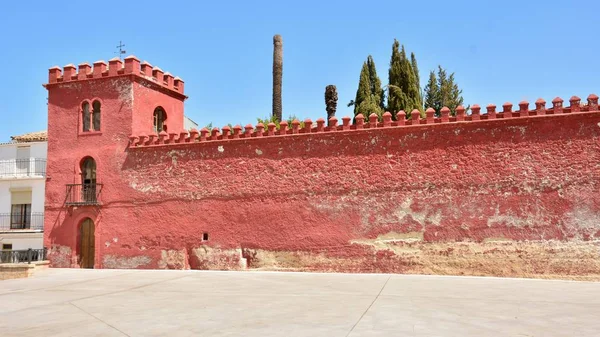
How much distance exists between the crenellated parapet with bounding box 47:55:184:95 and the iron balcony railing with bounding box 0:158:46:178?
6.45m

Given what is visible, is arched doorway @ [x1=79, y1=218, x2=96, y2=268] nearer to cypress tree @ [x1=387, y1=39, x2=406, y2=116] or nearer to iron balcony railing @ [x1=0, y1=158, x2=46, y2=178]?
iron balcony railing @ [x1=0, y1=158, x2=46, y2=178]

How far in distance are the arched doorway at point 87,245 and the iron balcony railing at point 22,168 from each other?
7306 mm

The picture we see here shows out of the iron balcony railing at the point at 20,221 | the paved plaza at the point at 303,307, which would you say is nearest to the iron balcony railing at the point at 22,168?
the iron balcony railing at the point at 20,221

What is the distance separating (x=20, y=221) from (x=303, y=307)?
59.6ft

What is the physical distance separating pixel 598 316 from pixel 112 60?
47.4 feet

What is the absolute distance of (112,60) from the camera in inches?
655

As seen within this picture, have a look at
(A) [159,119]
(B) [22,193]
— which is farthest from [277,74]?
(B) [22,193]

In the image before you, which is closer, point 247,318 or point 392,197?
point 247,318

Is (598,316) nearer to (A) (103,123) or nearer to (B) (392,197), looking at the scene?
(B) (392,197)

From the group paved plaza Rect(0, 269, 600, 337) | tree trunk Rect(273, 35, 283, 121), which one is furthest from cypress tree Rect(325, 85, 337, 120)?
paved plaza Rect(0, 269, 600, 337)

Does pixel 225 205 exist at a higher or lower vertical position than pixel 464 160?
lower

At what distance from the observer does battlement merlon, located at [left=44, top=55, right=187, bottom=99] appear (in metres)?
16.5

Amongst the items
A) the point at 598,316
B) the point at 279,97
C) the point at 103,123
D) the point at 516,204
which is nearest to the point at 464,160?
the point at 516,204

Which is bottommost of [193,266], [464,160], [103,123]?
[193,266]
